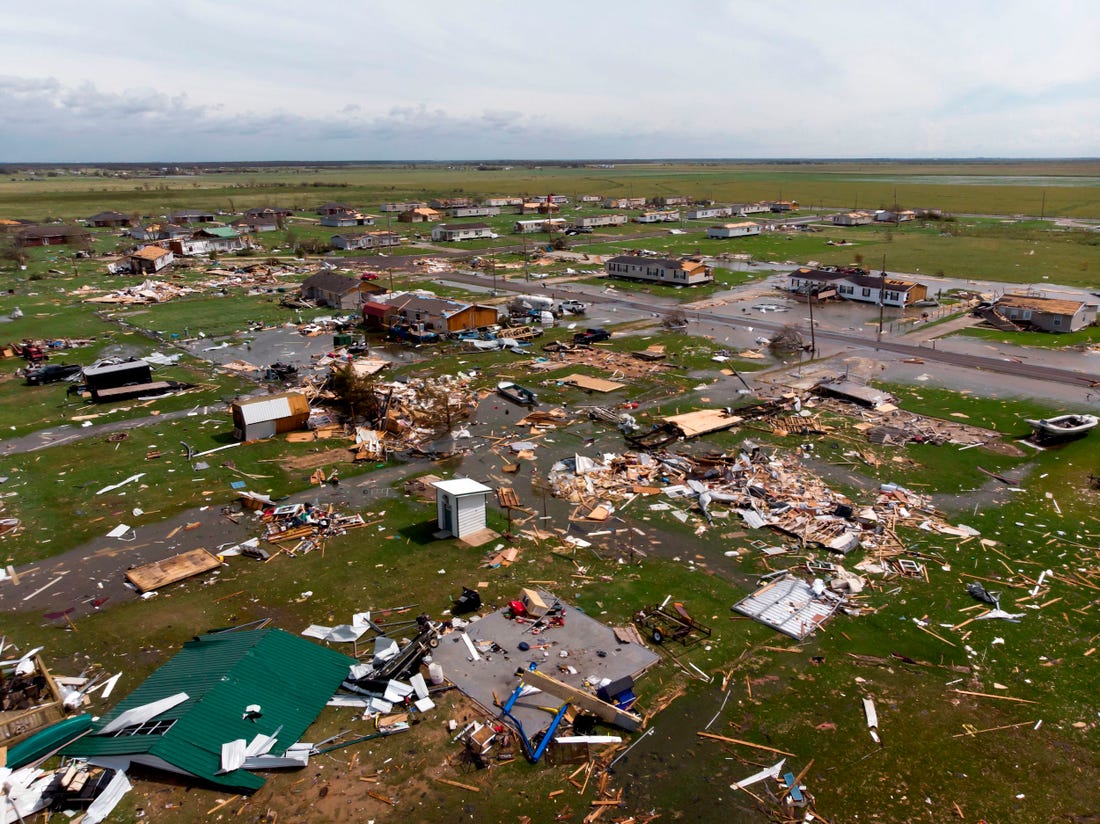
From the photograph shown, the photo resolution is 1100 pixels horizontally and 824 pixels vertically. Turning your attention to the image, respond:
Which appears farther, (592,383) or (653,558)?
(592,383)

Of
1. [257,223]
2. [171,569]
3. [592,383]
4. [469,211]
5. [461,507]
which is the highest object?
[469,211]

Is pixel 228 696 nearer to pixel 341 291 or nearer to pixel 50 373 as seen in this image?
pixel 50 373

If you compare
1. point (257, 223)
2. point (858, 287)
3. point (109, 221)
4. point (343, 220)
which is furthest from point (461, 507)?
point (109, 221)

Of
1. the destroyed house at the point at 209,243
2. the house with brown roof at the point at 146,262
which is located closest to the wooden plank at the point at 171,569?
the house with brown roof at the point at 146,262

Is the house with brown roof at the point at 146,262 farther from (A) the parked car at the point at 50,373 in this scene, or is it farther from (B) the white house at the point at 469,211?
(B) the white house at the point at 469,211

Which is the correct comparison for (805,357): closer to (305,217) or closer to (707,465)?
(707,465)

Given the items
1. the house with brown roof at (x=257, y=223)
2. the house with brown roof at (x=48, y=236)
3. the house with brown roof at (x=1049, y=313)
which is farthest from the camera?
the house with brown roof at (x=257, y=223)
